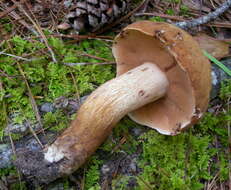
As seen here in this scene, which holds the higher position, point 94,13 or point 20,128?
point 94,13

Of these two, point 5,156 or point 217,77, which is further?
point 217,77

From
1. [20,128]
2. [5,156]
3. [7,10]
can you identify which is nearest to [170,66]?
[20,128]

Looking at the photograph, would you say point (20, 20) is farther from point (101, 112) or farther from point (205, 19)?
point (205, 19)

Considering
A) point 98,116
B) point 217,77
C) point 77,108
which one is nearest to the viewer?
point 98,116

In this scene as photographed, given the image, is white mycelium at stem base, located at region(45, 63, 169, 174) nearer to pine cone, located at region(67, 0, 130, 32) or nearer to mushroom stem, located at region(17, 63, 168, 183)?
mushroom stem, located at region(17, 63, 168, 183)

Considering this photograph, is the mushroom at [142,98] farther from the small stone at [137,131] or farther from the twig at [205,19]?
the twig at [205,19]

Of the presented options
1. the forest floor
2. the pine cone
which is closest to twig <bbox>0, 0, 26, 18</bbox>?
the forest floor

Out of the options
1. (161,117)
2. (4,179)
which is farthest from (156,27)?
(4,179)
